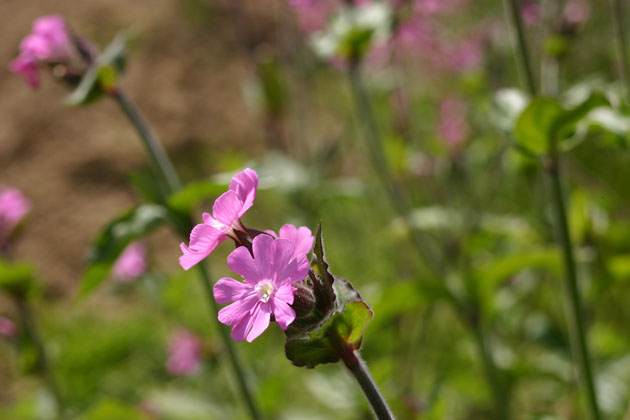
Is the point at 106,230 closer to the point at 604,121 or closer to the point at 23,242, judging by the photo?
the point at 604,121

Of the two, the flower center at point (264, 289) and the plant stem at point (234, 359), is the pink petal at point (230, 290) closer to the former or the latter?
the flower center at point (264, 289)

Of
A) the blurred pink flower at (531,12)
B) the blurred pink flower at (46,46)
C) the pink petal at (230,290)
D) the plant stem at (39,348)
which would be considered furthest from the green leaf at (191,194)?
the blurred pink flower at (531,12)

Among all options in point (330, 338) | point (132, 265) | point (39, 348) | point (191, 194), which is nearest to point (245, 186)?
point (330, 338)

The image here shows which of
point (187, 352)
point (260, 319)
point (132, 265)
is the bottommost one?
point (187, 352)

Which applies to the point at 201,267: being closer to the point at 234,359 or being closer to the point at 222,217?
the point at 234,359

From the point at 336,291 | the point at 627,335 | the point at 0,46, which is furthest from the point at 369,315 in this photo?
the point at 0,46

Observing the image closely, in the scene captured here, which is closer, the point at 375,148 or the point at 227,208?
the point at 227,208
